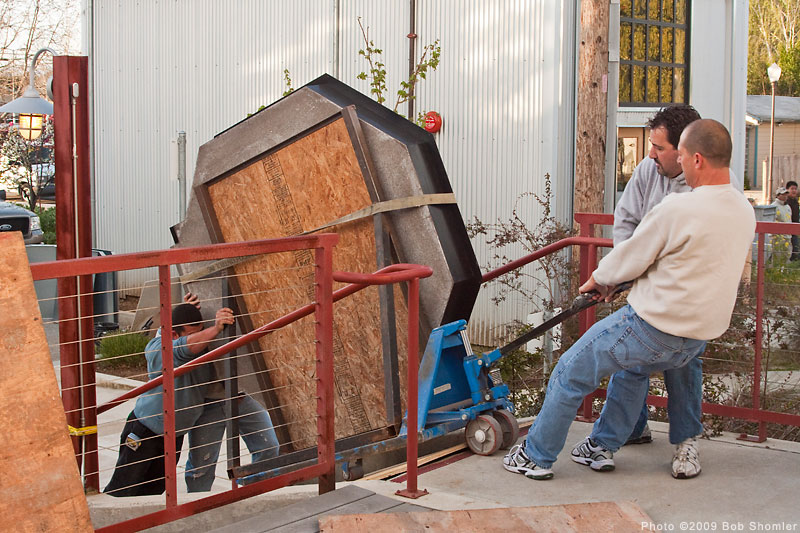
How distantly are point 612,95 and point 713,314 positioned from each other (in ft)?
15.2

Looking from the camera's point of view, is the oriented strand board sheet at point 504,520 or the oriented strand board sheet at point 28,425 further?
the oriented strand board sheet at point 504,520

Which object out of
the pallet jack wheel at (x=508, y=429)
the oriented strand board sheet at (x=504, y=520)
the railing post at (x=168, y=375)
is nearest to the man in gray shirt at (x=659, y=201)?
the pallet jack wheel at (x=508, y=429)

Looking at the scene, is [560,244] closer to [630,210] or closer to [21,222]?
[630,210]

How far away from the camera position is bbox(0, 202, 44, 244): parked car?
16234 millimetres

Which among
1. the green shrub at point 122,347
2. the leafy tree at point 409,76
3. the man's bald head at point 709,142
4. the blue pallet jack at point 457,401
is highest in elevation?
the leafy tree at point 409,76

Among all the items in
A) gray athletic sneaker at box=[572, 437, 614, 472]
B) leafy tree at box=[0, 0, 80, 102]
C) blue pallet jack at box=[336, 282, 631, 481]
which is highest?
leafy tree at box=[0, 0, 80, 102]

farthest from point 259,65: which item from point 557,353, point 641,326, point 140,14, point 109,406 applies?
point 641,326

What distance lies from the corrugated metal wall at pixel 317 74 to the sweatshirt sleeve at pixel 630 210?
5.76 metres

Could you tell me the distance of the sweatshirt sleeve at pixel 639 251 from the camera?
4.03 m

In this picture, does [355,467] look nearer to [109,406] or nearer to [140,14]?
[109,406]

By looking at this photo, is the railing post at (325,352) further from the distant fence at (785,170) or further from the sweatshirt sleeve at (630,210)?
the distant fence at (785,170)

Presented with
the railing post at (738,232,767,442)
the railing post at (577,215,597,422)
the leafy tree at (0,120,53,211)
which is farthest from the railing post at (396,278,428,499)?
the leafy tree at (0,120,53,211)

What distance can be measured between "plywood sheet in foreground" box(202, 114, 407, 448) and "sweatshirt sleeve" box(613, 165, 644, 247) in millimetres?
1559

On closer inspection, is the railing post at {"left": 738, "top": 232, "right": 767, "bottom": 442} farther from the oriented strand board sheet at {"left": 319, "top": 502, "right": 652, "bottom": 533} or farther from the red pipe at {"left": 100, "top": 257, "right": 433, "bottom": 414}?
the red pipe at {"left": 100, "top": 257, "right": 433, "bottom": 414}
